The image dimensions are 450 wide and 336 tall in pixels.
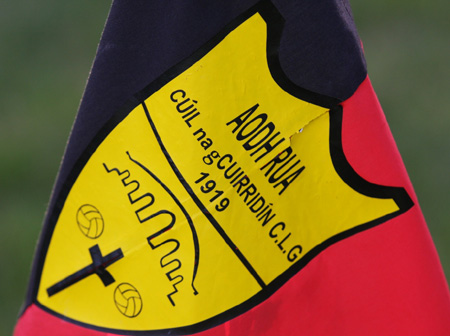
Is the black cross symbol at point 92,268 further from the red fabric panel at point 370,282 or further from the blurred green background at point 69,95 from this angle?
the blurred green background at point 69,95

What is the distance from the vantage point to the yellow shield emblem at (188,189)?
1210mm

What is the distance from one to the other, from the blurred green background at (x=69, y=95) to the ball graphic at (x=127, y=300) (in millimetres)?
1757

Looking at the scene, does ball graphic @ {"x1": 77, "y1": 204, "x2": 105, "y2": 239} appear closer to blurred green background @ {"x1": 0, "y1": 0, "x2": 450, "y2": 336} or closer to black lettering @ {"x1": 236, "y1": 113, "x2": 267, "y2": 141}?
black lettering @ {"x1": 236, "y1": 113, "x2": 267, "y2": 141}

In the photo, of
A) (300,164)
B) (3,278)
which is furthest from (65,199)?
(3,278)

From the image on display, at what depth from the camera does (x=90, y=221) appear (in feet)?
3.99

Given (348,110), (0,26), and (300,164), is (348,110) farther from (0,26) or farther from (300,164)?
(0,26)

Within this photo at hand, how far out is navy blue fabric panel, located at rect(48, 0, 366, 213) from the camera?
1.19 metres

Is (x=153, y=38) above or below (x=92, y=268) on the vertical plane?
above

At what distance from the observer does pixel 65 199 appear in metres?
1.21

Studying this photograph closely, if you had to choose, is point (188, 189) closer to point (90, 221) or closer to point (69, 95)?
point (90, 221)

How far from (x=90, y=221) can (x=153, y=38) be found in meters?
0.27

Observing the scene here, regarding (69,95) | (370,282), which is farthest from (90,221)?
(69,95)

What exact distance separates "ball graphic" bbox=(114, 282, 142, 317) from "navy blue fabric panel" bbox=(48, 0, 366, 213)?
6.1 inches

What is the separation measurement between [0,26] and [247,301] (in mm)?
3318
